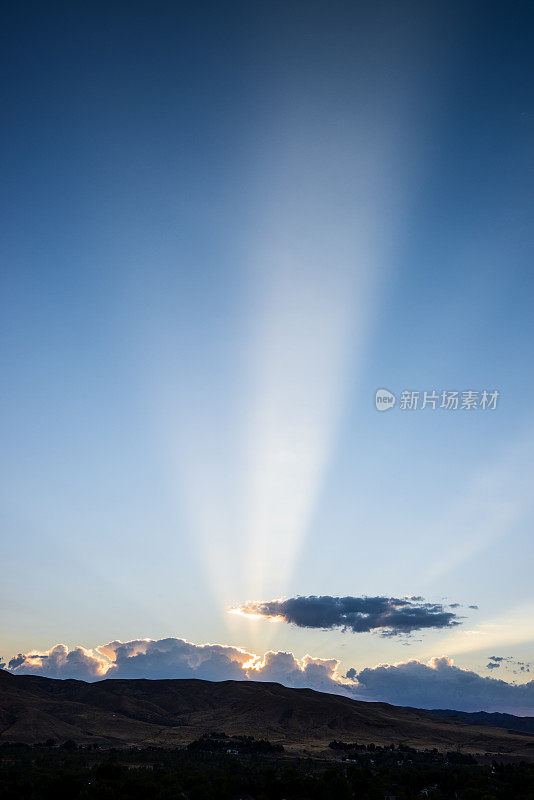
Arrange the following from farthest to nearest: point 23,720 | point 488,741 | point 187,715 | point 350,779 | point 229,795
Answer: point 187,715 < point 488,741 < point 23,720 < point 350,779 < point 229,795

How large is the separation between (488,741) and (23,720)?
106536mm

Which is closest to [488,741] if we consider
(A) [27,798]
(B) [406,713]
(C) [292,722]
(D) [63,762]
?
(C) [292,722]

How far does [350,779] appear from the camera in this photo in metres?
59.1

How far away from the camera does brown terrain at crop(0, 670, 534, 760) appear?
113 metres

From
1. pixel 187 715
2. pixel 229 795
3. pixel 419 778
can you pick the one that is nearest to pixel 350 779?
pixel 419 778

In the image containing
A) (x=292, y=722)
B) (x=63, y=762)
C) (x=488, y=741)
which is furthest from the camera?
(x=292, y=722)

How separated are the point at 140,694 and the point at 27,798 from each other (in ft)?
539

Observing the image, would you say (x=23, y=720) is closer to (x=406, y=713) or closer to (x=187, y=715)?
(x=187, y=715)

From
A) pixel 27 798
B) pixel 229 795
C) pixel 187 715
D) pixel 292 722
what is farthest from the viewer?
pixel 187 715

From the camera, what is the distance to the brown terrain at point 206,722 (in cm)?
11338

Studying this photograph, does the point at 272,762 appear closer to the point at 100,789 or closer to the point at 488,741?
the point at 100,789

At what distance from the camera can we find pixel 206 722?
149750mm

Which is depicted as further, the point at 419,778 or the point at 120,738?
the point at 120,738

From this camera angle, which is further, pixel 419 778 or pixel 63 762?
pixel 63 762
